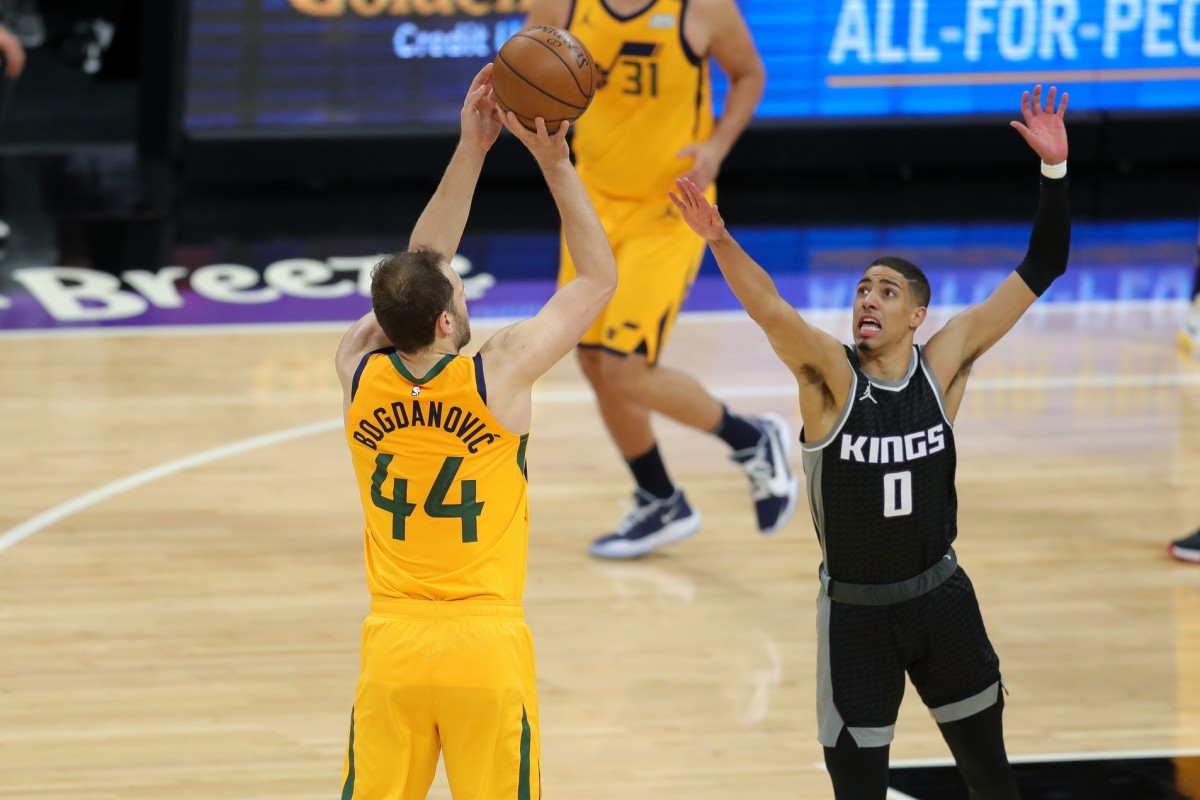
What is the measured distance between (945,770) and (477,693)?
199 cm

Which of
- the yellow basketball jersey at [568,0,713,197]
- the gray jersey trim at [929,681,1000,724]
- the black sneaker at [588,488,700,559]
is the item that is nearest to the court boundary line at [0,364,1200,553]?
the black sneaker at [588,488,700,559]

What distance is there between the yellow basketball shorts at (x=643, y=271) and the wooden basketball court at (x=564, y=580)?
2.96 ft

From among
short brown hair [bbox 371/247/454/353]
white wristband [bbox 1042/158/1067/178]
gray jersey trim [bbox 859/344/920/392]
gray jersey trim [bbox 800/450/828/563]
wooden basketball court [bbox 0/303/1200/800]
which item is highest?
white wristband [bbox 1042/158/1067/178]

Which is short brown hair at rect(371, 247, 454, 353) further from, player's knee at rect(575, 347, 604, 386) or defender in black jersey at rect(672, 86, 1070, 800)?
player's knee at rect(575, 347, 604, 386)

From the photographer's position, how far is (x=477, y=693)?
11.9 feet

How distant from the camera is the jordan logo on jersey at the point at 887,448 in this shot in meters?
4.04

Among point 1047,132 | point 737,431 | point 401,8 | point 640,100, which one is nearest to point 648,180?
point 640,100

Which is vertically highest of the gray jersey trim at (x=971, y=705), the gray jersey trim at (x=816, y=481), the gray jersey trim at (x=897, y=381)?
the gray jersey trim at (x=897, y=381)

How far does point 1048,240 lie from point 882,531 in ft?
2.68

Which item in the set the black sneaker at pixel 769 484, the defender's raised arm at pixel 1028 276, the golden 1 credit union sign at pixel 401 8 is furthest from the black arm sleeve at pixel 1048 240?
the golden 1 credit union sign at pixel 401 8

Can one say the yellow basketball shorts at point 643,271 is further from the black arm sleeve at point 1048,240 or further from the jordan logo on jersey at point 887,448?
Answer: the jordan logo on jersey at point 887,448

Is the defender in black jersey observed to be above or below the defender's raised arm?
below

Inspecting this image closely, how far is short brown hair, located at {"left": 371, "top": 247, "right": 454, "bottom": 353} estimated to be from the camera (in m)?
3.62

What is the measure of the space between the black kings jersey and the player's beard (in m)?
0.90
